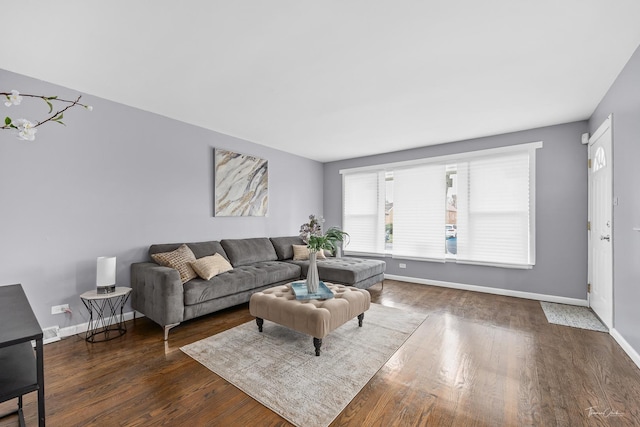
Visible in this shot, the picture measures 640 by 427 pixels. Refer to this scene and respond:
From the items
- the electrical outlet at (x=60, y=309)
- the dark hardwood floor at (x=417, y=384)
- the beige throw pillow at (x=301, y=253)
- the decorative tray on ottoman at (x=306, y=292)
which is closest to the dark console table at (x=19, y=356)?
the dark hardwood floor at (x=417, y=384)

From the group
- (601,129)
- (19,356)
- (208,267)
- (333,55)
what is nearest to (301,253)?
(208,267)

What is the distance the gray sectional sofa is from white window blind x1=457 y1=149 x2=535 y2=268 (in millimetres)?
1588

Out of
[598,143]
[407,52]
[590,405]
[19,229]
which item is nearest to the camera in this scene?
[590,405]

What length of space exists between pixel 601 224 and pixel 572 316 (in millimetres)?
1149

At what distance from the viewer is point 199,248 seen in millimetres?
3703

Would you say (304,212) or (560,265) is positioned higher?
(304,212)

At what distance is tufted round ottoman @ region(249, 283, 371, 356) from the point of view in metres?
2.33

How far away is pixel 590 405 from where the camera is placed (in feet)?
5.78

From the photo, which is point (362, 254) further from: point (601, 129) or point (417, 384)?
point (601, 129)

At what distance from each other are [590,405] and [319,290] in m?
2.09

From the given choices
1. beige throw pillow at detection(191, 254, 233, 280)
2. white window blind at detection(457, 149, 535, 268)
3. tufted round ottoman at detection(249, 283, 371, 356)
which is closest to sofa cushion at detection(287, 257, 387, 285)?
tufted round ottoman at detection(249, 283, 371, 356)

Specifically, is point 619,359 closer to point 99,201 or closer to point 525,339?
point 525,339

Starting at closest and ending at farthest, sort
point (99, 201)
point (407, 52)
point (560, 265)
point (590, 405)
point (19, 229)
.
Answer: point (590, 405) < point (407, 52) < point (19, 229) < point (99, 201) < point (560, 265)

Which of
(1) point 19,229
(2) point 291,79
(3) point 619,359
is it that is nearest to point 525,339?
(3) point 619,359
